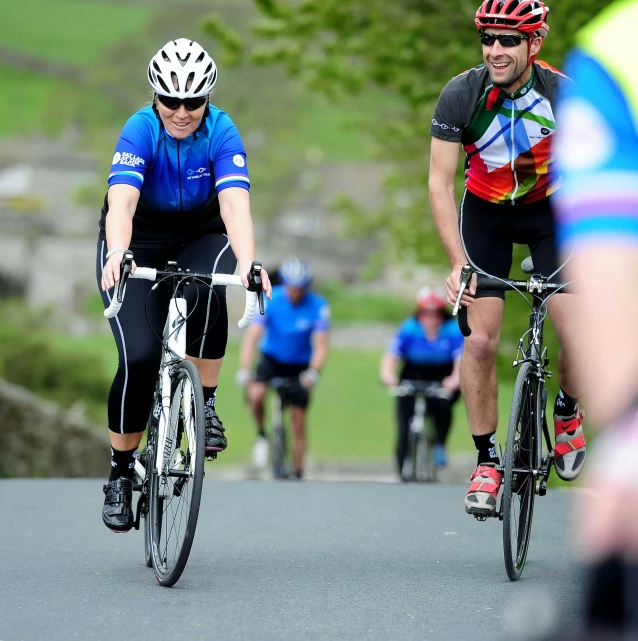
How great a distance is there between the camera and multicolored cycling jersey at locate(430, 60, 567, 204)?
262 inches

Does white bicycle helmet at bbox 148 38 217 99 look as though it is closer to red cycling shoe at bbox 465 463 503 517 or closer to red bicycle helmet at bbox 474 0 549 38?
red bicycle helmet at bbox 474 0 549 38

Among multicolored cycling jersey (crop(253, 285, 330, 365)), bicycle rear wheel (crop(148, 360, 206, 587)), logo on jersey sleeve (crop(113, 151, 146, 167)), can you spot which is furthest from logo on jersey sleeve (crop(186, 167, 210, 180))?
multicolored cycling jersey (crop(253, 285, 330, 365))

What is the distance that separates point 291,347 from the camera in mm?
16328

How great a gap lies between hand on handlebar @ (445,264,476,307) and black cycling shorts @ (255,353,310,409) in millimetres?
9605

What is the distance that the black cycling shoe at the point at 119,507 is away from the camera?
6.67 metres

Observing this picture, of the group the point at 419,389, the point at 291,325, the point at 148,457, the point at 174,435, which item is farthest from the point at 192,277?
the point at 419,389

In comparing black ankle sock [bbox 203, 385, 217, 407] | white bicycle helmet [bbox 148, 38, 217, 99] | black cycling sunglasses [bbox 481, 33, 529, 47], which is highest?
black cycling sunglasses [bbox 481, 33, 529, 47]

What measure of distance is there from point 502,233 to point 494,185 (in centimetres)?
25

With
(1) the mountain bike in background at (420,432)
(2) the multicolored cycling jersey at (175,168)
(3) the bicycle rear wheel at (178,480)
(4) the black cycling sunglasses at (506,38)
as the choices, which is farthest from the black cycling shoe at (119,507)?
(1) the mountain bike in background at (420,432)

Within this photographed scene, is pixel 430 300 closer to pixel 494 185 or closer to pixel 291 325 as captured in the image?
pixel 291 325

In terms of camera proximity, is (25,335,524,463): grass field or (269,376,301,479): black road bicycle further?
(25,335,524,463): grass field

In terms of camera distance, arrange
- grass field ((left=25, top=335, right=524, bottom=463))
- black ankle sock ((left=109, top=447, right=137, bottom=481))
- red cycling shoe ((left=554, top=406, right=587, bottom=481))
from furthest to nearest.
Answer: grass field ((left=25, top=335, right=524, bottom=463)) < red cycling shoe ((left=554, top=406, right=587, bottom=481)) < black ankle sock ((left=109, top=447, right=137, bottom=481))

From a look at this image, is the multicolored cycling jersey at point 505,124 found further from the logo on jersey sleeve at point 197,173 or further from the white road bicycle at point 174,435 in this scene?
the white road bicycle at point 174,435

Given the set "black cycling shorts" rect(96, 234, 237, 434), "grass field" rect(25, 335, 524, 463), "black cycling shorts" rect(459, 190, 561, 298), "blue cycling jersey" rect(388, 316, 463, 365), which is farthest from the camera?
"grass field" rect(25, 335, 524, 463)
